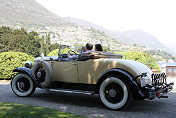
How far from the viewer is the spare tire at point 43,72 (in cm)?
565

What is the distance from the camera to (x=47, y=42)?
85688mm

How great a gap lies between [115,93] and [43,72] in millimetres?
2381

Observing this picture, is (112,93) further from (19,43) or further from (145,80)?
(19,43)

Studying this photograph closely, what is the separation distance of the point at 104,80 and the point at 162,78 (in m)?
1.60

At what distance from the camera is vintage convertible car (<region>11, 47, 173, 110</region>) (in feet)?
14.8

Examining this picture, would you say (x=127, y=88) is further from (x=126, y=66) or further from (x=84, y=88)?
(x=84, y=88)

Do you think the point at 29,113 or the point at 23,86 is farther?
the point at 23,86

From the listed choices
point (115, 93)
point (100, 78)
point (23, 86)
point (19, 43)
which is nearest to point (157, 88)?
point (115, 93)

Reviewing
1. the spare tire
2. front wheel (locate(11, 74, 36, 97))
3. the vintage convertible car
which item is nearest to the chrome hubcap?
the vintage convertible car

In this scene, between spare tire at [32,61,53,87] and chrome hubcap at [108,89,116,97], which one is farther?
spare tire at [32,61,53,87]

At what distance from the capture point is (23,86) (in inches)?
247

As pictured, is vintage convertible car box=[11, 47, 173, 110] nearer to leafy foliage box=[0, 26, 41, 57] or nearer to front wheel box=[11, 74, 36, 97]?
front wheel box=[11, 74, 36, 97]

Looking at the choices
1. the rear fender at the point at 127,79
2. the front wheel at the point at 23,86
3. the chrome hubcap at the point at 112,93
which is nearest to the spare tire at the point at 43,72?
the front wheel at the point at 23,86

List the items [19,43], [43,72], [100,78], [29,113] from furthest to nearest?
[19,43]
[43,72]
[100,78]
[29,113]
